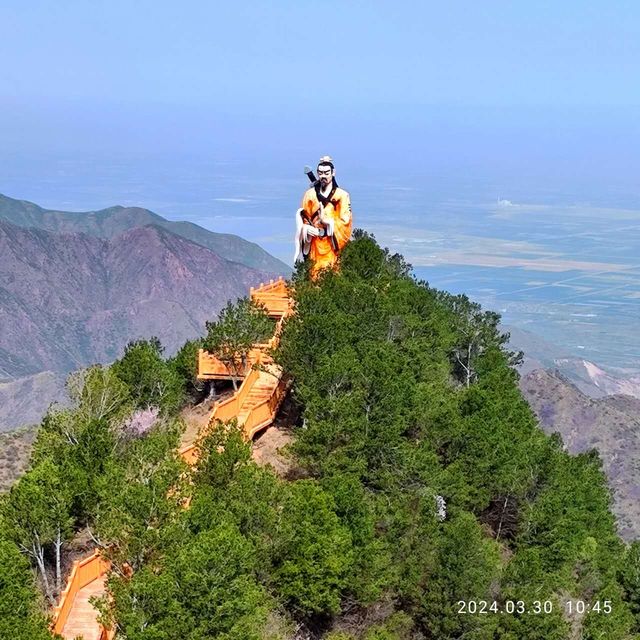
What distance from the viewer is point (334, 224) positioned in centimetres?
4109

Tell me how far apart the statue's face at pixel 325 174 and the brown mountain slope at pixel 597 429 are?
151ft

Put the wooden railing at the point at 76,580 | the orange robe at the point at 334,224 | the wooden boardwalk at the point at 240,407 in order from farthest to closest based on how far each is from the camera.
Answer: the orange robe at the point at 334,224
the wooden boardwalk at the point at 240,407
the wooden railing at the point at 76,580

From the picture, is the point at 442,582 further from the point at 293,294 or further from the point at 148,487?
the point at 293,294

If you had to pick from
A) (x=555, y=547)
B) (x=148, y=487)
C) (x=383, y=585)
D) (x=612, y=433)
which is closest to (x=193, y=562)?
(x=148, y=487)

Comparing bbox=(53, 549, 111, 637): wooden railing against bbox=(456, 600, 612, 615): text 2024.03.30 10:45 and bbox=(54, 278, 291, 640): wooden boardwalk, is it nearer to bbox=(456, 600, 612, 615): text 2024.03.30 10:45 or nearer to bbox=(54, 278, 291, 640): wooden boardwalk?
bbox=(54, 278, 291, 640): wooden boardwalk

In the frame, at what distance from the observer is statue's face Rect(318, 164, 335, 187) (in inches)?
1565

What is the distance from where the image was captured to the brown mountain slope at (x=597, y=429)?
8100 centimetres

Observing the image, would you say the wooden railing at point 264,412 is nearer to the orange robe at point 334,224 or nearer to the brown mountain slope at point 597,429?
the orange robe at point 334,224

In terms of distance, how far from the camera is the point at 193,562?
19.2 metres

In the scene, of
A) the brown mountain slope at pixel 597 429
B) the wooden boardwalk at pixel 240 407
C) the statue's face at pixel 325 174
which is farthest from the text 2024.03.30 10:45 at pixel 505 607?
the brown mountain slope at pixel 597 429

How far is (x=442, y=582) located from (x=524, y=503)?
8.73 metres

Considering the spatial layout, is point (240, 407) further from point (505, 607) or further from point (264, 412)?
point (505, 607)

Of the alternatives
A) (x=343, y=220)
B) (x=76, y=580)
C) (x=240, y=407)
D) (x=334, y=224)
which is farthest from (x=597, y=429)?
(x=76, y=580)

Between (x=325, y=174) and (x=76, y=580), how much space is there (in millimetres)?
21047
